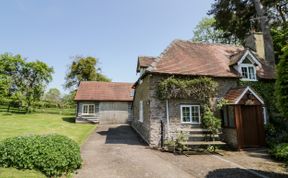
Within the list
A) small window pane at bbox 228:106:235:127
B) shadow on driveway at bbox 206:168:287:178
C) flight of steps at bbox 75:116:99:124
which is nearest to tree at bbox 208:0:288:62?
small window pane at bbox 228:106:235:127

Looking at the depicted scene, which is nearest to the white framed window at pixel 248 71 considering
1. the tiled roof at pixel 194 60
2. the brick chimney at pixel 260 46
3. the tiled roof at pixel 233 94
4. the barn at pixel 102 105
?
the tiled roof at pixel 194 60

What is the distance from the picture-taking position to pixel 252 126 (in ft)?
46.1

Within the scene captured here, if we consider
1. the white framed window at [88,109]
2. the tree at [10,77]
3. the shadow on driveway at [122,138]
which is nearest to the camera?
the shadow on driveway at [122,138]

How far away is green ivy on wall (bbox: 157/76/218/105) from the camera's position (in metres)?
13.9

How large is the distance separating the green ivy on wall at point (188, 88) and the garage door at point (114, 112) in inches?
635

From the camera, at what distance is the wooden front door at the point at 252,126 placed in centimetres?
1383

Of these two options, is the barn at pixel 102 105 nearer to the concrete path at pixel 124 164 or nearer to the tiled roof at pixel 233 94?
the concrete path at pixel 124 164

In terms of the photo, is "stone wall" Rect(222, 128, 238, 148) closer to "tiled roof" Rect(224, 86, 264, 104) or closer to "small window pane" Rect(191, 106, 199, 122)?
"tiled roof" Rect(224, 86, 264, 104)

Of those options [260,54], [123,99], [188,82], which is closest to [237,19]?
[260,54]

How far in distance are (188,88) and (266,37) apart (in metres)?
12.2

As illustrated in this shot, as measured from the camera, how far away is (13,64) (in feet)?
111

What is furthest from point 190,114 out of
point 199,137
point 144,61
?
point 144,61

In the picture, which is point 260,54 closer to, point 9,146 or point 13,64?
point 9,146

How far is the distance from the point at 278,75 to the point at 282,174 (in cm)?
428
